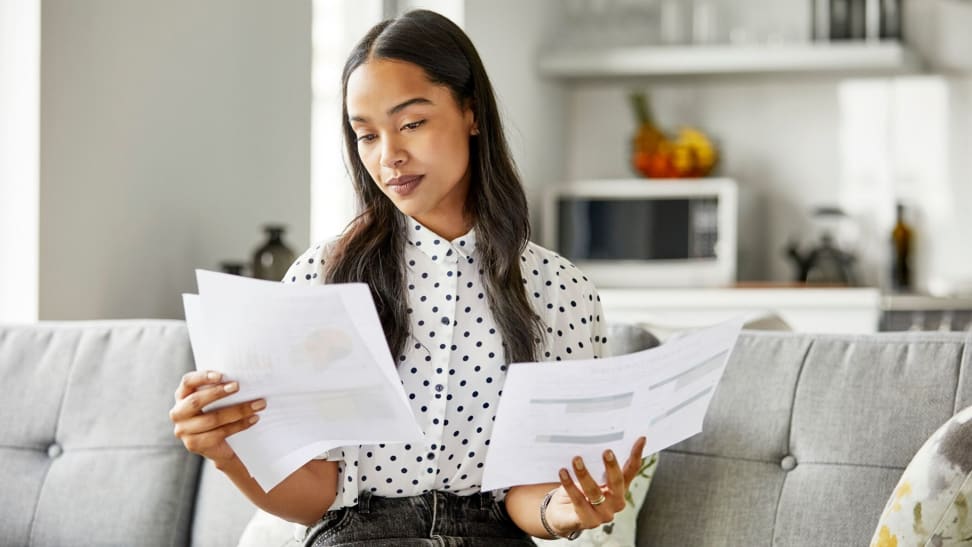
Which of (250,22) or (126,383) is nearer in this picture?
(126,383)

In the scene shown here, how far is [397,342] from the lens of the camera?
1510 mm

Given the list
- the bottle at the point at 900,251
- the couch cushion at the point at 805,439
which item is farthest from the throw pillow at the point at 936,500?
the bottle at the point at 900,251

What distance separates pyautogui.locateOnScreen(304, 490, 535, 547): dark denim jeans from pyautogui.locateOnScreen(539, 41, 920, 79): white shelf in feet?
13.0

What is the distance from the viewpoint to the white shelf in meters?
5.07

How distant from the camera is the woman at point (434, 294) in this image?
4.81 feet

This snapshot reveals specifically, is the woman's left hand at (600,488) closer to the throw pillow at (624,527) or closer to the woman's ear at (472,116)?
the woman's ear at (472,116)

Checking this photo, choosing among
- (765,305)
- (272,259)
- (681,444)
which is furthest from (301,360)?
(765,305)

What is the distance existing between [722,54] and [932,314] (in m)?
1.33

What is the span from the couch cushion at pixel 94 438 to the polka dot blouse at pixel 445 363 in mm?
896

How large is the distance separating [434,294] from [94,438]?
1.05 metres

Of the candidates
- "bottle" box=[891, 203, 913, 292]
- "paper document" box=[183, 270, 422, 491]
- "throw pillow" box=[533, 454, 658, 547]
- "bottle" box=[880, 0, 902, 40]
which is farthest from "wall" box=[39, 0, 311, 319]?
"bottle" box=[891, 203, 913, 292]

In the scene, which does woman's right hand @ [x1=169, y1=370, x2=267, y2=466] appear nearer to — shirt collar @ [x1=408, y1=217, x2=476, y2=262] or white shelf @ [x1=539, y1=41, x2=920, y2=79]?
shirt collar @ [x1=408, y1=217, x2=476, y2=262]

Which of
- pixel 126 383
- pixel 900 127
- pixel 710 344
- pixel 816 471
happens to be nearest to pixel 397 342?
pixel 710 344

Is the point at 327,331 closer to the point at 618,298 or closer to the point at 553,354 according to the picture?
the point at 553,354
